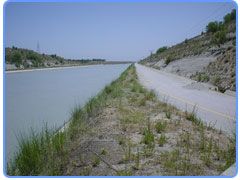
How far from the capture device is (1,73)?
3.58 meters

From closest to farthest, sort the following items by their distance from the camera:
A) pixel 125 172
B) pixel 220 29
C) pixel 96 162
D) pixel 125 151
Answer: pixel 125 172
pixel 96 162
pixel 125 151
pixel 220 29

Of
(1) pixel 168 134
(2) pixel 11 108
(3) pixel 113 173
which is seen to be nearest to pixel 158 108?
(1) pixel 168 134

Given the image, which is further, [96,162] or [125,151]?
[125,151]

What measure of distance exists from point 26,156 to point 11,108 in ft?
28.8

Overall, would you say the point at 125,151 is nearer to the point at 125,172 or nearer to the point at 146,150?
the point at 146,150

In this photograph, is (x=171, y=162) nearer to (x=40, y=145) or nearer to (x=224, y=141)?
(x=224, y=141)

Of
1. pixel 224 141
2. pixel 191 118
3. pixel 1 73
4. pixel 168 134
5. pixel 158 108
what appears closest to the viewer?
pixel 1 73

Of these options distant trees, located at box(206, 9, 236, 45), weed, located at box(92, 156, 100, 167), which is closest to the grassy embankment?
weed, located at box(92, 156, 100, 167)

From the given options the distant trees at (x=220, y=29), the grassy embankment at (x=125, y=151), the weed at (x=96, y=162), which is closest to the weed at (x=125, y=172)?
the grassy embankment at (x=125, y=151)

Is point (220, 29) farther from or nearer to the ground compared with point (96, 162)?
farther from the ground

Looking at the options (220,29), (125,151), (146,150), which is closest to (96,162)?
(125,151)

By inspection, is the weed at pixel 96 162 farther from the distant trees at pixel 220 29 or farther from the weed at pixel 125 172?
the distant trees at pixel 220 29

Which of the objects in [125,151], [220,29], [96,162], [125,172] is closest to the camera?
[125,172]

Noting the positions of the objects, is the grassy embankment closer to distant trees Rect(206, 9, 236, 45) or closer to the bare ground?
the bare ground
